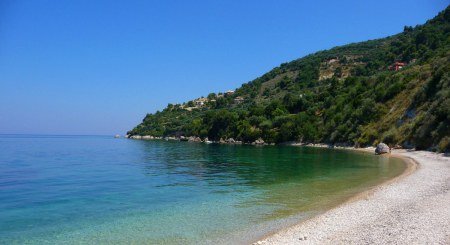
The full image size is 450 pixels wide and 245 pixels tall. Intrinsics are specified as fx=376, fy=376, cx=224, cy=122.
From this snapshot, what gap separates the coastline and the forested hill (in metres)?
28.6

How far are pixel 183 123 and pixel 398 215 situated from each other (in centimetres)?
15675

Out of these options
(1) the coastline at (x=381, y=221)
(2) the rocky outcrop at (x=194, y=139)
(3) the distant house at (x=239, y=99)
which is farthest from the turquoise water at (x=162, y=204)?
(3) the distant house at (x=239, y=99)

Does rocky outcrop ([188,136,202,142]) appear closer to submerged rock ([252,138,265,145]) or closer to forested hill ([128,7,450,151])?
forested hill ([128,7,450,151])

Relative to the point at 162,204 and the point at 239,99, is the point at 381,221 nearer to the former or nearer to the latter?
the point at 162,204

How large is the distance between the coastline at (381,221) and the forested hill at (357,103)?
93.9 ft

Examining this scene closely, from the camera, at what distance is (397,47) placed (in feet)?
489

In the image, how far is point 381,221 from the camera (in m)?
13.9

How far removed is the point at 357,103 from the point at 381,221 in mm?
76936

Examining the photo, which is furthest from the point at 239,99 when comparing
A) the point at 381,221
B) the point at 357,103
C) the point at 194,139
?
the point at 381,221

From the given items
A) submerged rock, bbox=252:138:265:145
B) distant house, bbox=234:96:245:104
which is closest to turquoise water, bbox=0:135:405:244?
submerged rock, bbox=252:138:265:145

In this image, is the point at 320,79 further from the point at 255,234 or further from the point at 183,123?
the point at 255,234

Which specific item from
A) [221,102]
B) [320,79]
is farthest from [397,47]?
[221,102]

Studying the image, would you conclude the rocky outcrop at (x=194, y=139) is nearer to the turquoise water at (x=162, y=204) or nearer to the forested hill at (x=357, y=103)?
the forested hill at (x=357, y=103)

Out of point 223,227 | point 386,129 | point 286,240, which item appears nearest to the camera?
point 286,240
